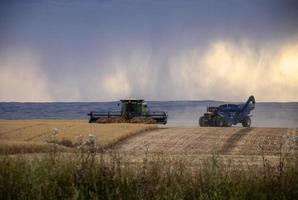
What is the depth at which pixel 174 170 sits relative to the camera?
10.3 m

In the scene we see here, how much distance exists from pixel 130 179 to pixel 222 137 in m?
23.8

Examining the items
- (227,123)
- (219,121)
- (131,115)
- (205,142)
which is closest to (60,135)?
(205,142)

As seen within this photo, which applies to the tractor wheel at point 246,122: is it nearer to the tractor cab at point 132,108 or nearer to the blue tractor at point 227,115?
the blue tractor at point 227,115

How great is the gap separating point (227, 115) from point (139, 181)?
39949 millimetres

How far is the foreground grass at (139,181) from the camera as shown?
942 centimetres

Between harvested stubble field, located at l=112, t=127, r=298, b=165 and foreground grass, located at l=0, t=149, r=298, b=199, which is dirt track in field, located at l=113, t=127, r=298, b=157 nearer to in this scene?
harvested stubble field, located at l=112, t=127, r=298, b=165

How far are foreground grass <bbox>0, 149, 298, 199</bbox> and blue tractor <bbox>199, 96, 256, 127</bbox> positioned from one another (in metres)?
37.8

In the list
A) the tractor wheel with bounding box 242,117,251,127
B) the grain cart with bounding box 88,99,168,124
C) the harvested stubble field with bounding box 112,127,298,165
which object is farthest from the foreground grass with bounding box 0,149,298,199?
the tractor wheel with bounding box 242,117,251,127

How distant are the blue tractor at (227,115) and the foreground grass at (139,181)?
3780cm

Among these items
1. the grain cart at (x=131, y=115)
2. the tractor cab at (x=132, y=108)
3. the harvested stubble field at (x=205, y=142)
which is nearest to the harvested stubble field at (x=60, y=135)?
the harvested stubble field at (x=205, y=142)

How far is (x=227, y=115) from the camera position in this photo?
162ft

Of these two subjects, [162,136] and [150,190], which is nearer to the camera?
[150,190]

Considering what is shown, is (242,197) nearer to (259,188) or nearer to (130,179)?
(259,188)

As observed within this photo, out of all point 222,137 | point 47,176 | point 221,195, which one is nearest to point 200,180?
point 221,195
